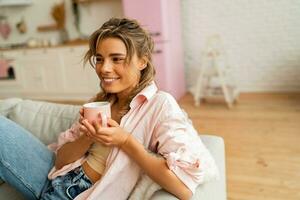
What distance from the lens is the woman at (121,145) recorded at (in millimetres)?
895

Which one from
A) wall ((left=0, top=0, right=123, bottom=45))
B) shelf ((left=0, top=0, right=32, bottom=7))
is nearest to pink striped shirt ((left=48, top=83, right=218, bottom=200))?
wall ((left=0, top=0, right=123, bottom=45))

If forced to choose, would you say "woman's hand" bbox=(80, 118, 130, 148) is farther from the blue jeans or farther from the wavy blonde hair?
the blue jeans

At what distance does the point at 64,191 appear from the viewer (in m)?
1.10

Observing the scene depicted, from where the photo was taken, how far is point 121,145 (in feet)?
3.08

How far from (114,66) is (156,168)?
14.3 inches

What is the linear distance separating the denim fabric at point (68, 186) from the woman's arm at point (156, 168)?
0.26 metres

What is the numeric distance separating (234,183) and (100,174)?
1162 mm

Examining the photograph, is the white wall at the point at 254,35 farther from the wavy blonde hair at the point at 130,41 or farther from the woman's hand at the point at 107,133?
the woman's hand at the point at 107,133

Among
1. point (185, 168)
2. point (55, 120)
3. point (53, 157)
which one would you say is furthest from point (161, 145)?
point (55, 120)

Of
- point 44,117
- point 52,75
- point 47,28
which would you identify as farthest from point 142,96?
point 47,28

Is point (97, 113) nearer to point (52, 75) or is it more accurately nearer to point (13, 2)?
point (52, 75)

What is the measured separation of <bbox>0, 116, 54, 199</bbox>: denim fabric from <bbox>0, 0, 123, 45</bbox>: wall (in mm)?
3234

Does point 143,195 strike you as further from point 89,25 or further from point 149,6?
point 89,25

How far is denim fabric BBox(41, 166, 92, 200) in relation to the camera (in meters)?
1.09
